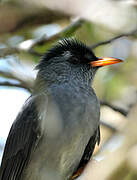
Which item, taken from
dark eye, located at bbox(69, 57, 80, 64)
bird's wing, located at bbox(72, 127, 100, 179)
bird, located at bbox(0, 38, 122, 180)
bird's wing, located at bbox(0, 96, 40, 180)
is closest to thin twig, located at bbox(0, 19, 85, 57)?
dark eye, located at bbox(69, 57, 80, 64)

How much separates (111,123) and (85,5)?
2.08 meters

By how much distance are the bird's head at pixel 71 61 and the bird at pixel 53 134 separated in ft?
0.99

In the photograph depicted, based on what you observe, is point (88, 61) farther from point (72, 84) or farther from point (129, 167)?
point (129, 167)

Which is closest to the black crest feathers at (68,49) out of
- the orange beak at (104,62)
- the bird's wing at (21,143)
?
the orange beak at (104,62)

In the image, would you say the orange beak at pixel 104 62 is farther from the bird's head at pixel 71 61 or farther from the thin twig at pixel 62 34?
the thin twig at pixel 62 34

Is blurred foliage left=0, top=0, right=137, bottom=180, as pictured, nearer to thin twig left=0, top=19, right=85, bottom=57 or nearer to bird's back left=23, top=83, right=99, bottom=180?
thin twig left=0, top=19, right=85, bottom=57

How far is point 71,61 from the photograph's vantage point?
243 inches

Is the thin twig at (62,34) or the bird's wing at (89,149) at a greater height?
the thin twig at (62,34)

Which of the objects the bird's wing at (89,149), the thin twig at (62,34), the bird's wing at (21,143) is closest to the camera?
the bird's wing at (21,143)

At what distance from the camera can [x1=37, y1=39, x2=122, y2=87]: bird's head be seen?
237 inches

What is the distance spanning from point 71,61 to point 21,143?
5.48 ft

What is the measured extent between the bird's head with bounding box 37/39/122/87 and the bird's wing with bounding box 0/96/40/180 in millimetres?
852

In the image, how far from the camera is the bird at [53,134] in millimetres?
4984

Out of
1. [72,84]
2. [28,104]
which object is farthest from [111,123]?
[28,104]
